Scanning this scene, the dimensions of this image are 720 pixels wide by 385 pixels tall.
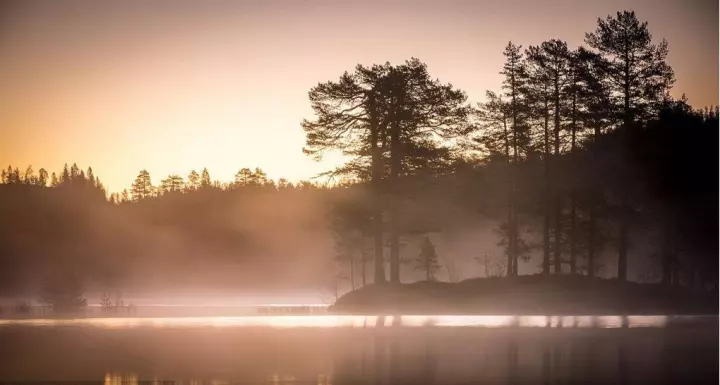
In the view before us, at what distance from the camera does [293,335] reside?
112ft

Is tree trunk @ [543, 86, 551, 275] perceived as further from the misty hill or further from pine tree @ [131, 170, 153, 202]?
pine tree @ [131, 170, 153, 202]

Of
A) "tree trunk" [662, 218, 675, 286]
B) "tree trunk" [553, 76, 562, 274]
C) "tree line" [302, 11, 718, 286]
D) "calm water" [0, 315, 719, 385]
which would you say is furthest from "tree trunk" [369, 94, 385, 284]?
"tree trunk" [662, 218, 675, 286]

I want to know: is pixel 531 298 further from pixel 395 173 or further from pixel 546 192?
pixel 395 173

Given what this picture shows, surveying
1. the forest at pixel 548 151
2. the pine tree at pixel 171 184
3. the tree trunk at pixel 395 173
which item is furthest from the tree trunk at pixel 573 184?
the pine tree at pixel 171 184

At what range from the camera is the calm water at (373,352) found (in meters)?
21.4

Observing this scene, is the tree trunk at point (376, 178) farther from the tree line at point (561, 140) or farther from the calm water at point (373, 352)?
the calm water at point (373, 352)

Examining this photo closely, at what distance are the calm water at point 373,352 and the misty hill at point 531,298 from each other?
7782 millimetres

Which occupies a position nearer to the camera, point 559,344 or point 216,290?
point 559,344

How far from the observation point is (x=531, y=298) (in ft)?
166

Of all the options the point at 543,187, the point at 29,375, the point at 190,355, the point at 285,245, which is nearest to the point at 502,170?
the point at 543,187

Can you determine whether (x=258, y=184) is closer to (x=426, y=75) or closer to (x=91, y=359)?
(x=426, y=75)

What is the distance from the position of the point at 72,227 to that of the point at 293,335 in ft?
423

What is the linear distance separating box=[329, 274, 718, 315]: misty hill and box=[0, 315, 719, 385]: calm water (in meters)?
7.78

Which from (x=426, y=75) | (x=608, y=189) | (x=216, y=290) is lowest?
(x=216, y=290)
